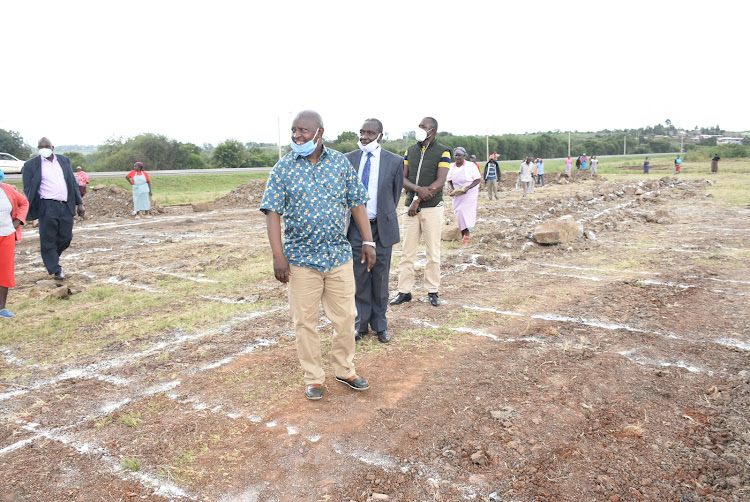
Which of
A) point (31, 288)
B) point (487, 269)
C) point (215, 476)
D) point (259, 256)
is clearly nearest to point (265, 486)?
point (215, 476)

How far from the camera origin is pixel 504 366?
176 inches

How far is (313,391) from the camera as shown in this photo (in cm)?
396

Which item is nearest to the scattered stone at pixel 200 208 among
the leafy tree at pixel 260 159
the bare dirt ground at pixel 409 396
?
the bare dirt ground at pixel 409 396

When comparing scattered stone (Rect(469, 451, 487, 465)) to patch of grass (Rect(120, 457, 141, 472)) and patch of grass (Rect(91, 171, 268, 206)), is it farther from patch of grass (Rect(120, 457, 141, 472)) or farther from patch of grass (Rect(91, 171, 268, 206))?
patch of grass (Rect(91, 171, 268, 206))

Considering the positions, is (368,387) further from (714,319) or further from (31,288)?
(31,288)

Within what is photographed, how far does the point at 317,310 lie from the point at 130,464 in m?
1.47

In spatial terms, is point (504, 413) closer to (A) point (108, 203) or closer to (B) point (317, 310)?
(B) point (317, 310)

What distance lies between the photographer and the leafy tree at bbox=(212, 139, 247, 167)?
48.6 m

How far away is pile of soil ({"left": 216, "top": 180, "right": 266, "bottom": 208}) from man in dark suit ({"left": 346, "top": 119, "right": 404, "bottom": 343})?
16.5 meters

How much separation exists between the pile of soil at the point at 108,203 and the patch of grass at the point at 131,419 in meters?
15.9

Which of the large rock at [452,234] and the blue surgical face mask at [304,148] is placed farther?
the large rock at [452,234]

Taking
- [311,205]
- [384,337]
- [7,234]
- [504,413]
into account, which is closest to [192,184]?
[7,234]

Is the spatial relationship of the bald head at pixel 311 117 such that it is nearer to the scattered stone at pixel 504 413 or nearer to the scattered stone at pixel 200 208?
the scattered stone at pixel 504 413

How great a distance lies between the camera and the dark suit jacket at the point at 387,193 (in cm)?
497
